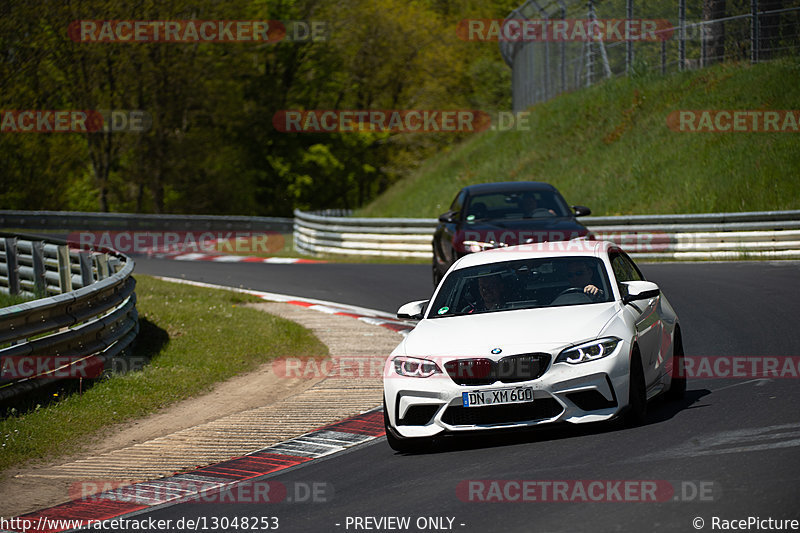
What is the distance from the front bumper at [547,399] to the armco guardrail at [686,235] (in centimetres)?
1422

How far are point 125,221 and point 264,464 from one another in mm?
35861

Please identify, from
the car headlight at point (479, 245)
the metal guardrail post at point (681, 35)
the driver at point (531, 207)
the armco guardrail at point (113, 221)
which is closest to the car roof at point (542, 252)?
the car headlight at point (479, 245)

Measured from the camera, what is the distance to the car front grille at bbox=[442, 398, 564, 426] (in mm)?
7379

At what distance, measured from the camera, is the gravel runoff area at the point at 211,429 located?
827 centimetres

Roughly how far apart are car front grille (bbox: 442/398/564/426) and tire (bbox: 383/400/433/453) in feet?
1.13

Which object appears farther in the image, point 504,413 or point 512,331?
point 512,331

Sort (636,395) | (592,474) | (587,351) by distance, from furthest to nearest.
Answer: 1. (636,395)
2. (587,351)
3. (592,474)

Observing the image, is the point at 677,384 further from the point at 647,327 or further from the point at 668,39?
the point at 668,39

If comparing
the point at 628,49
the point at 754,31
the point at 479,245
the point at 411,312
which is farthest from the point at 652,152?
the point at 411,312

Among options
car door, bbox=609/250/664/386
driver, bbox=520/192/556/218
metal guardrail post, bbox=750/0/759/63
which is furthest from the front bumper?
metal guardrail post, bbox=750/0/759/63

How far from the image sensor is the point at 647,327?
8305 mm

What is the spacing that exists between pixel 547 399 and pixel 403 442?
1.17 meters

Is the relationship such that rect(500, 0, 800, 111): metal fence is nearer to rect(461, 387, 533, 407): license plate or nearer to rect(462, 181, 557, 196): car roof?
rect(462, 181, 557, 196): car roof

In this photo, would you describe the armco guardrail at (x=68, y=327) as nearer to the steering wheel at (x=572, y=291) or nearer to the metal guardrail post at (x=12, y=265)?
the metal guardrail post at (x=12, y=265)
